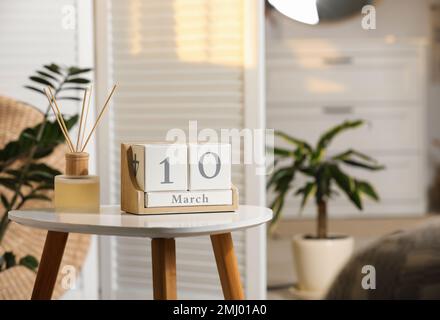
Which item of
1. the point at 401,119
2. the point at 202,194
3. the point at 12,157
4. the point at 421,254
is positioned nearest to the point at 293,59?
the point at 401,119

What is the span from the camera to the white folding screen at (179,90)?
2.31 meters

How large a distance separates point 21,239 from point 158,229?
1145 millimetres

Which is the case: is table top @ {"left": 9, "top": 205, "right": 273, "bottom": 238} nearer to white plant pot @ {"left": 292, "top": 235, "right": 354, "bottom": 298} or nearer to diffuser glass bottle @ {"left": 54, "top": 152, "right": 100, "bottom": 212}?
diffuser glass bottle @ {"left": 54, "top": 152, "right": 100, "bottom": 212}

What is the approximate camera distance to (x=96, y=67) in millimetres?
2438

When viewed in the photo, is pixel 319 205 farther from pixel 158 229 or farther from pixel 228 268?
pixel 158 229

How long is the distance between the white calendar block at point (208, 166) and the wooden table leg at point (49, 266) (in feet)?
0.98

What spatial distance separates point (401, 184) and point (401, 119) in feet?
1.25

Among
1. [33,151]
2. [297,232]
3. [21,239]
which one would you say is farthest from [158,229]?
[297,232]

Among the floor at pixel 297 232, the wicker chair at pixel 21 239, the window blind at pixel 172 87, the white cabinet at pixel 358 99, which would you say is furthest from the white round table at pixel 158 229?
the white cabinet at pixel 358 99

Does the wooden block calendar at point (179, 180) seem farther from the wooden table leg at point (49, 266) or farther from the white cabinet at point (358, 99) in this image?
the white cabinet at point (358, 99)

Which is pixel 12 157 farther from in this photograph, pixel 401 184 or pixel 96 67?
pixel 401 184

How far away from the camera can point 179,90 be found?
239cm

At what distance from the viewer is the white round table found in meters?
1.22

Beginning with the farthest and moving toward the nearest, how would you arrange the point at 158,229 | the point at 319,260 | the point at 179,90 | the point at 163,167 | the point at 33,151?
the point at 319,260 < the point at 179,90 < the point at 33,151 < the point at 163,167 < the point at 158,229
